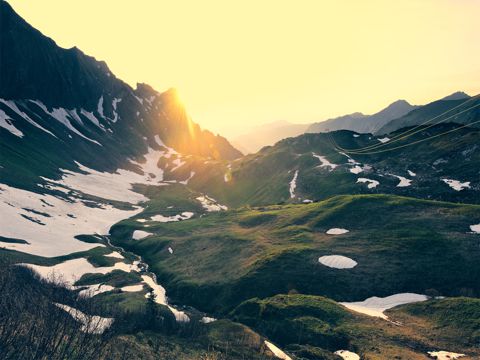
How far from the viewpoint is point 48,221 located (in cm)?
12131

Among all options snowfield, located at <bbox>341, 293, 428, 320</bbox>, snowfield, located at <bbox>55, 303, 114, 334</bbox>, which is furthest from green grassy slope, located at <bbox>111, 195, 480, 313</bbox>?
snowfield, located at <bbox>55, 303, 114, 334</bbox>

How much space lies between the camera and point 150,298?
78.0 metres

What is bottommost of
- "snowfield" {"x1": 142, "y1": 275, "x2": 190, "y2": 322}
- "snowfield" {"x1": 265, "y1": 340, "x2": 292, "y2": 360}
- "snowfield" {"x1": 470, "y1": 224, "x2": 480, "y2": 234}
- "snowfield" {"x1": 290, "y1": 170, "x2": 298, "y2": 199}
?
"snowfield" {"x1": 142, "y1": 275, "x2": 190, "y2": 322}

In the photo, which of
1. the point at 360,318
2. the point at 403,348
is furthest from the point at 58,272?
the point at 403,348

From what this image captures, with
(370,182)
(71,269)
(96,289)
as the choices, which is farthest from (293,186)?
(96,289)

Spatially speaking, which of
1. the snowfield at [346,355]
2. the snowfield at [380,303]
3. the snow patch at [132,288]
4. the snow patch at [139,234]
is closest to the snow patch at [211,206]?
the snow patch at [139,234]

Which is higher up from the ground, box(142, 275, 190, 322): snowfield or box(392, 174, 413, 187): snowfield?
box(392, 174, 413, 187): snowfield

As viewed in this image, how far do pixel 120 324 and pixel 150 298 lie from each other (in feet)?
77.4

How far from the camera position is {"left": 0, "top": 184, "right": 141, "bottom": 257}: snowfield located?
102250 millimetres

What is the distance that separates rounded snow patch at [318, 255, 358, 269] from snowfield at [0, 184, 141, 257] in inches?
2604

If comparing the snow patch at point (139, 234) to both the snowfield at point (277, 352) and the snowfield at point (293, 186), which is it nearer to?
the snowfield at point (293, 186)

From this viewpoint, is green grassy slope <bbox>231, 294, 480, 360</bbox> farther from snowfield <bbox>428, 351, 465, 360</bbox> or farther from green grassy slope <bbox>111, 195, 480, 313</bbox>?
green grassy slope <bbox>111, 195, 480, 313</bbox>

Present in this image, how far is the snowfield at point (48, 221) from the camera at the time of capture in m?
102

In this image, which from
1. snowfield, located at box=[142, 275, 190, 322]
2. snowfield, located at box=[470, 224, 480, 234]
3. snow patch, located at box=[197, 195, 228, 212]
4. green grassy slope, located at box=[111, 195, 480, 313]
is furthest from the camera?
snow patch, located at box=[197, 195, 228, 212]
